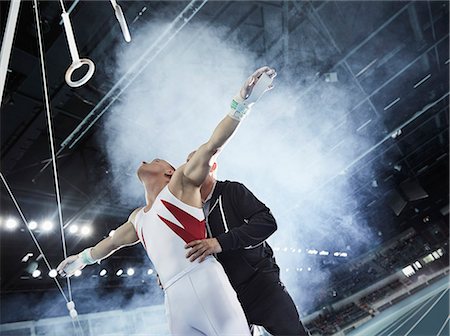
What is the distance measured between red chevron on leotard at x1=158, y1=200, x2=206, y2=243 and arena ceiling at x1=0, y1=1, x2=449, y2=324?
297cm

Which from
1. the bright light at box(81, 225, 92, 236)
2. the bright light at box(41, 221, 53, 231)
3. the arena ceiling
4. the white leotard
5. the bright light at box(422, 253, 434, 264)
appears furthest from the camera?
the bright light at box(422, 253, 434, 264)

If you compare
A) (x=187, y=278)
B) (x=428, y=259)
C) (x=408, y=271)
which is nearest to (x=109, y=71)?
(x=187, y=278)

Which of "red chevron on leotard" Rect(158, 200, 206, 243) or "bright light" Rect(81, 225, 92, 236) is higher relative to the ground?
"bright light" Rect(81, 225, 92, 236)

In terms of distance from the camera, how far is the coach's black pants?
5.85ft

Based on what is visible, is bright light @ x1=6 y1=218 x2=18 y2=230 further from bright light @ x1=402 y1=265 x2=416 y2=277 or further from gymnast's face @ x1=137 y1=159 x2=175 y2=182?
bright light @ x1=402 y1=265 x2=416 y2=277

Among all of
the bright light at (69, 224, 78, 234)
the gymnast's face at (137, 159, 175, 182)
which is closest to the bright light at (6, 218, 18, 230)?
the bright light at (69, 224, 78, 234)

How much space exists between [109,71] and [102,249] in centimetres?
314

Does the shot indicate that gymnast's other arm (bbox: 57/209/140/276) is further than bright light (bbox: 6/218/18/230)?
No

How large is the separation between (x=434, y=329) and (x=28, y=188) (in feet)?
16.5

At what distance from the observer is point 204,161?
64.5 inches

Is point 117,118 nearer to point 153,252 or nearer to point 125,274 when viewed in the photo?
point 153,252

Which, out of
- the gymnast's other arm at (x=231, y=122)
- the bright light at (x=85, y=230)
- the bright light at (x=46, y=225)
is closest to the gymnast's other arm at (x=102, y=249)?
the gymnast's other arm at (x=231, y=122)

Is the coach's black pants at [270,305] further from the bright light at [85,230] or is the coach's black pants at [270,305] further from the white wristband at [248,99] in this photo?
the bright light at [85,230]

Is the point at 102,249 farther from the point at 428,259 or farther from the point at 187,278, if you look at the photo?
the point at 428,259
